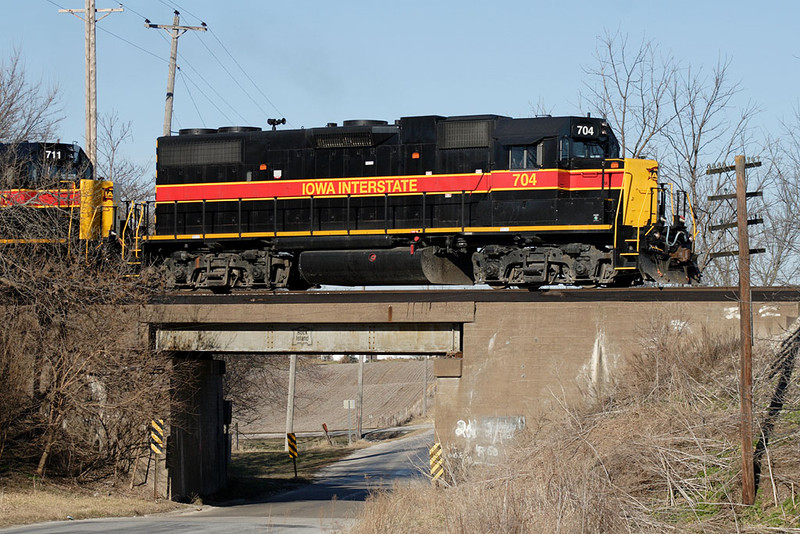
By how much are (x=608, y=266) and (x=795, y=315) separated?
415 centimetres

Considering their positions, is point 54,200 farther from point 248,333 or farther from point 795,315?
point 795,315

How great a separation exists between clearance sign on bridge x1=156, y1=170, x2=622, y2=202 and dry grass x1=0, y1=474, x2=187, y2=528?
295 inches

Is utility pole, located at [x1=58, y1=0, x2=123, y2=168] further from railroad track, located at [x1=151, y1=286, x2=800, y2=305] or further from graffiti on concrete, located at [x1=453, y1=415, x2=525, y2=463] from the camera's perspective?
graffiti on concrete, located at [x1=453, y1=415, x2=525, y2=463]

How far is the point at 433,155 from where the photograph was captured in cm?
2077

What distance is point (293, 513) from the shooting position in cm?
1942

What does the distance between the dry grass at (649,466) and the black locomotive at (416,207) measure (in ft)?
11.0

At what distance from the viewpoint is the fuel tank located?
67.2ft

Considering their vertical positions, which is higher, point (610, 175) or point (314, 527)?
point (610, 175)

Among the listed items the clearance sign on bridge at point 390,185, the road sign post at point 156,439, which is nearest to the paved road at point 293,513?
the road sign post at point 156,439

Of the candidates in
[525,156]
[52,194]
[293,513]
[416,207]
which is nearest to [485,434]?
[293,513]

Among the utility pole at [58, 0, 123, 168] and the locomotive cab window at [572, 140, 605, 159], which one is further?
the utility pole at [58, 0, 123, 168]

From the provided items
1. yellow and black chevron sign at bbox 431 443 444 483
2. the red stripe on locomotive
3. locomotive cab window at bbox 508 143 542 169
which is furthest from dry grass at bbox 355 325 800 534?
the red stripe on locomotive

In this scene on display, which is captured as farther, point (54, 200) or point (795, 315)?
Answer: point (54, 200)

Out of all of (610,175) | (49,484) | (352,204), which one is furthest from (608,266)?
(49,484)
